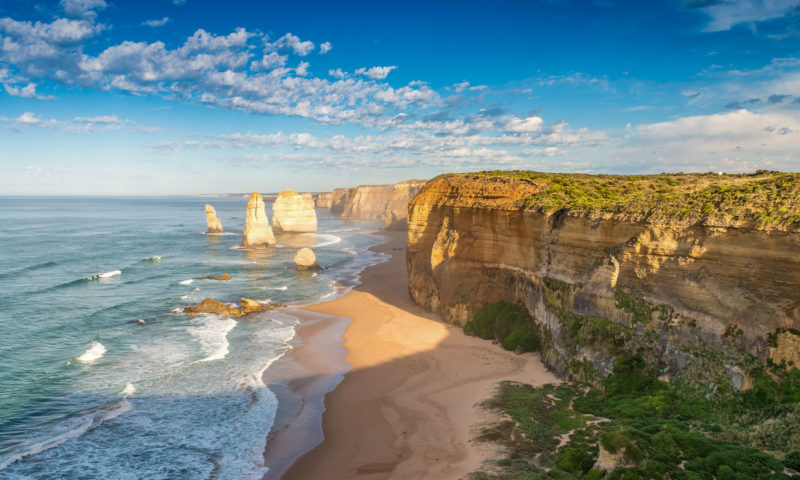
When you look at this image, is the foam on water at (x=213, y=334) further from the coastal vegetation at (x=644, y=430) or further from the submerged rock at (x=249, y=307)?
the coastal vegetation at (x=644, y=430)

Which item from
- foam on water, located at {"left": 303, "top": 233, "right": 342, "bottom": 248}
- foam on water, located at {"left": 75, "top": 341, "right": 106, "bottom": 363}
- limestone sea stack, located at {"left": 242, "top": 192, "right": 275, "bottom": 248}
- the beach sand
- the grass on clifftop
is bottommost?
the beach sand

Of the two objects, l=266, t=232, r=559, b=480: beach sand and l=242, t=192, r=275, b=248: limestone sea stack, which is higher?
l=242, t=192, r=275, b=248: limestone sea stack

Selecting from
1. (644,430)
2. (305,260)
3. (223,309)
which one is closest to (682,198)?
(644,430)

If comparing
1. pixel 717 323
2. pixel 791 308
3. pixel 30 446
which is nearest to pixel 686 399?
pixel 717 323

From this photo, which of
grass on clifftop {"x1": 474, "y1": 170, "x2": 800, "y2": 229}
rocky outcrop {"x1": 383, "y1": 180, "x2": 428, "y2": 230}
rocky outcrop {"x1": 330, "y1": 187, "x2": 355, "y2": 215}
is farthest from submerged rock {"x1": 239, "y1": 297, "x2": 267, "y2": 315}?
rocky outcrop {"x1": 330, "y1": 187, "x2": 355, "y2": 215}

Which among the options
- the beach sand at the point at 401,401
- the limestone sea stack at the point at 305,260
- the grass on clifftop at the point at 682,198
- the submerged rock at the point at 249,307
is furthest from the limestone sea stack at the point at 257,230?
the grass on clifftop at the point at 682,198

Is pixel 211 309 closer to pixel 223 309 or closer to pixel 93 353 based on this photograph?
pixel 223 309

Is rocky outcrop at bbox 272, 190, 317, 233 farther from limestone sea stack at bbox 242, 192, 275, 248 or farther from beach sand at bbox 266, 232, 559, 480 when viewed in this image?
beach sand at bbox 266, 232, 559, 480
